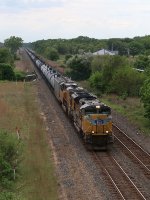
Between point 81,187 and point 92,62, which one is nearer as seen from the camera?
point 81,187

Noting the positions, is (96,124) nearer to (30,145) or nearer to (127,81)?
(30,145)

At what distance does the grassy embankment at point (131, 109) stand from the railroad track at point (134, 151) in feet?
7.78

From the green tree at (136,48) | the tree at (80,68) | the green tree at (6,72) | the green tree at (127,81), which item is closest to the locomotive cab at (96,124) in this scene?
the green tree at (127,81)

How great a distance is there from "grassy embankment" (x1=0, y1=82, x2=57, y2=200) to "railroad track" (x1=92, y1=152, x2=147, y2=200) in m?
2.92

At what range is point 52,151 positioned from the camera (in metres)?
28.3

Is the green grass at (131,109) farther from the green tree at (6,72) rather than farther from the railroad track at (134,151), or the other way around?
the green tree at (6,72)

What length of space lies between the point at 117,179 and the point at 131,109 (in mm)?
23566

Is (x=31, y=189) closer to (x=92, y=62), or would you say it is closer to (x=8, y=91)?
(x=8, y=91)

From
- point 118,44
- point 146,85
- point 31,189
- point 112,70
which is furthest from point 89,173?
point 118,44

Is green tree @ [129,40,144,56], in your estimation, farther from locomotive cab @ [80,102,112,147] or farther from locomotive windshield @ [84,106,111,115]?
locomotive cab @ [80,102,112,147]

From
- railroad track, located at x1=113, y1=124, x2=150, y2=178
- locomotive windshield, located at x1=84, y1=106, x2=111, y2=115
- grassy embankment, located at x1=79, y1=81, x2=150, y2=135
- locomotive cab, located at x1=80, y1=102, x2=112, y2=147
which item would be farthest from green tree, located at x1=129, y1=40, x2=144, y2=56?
locomotive cab, located at x1=80, y1=102, x2=112, y2=147

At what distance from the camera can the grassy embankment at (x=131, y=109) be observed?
3719 cm

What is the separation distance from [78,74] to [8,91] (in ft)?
71.1

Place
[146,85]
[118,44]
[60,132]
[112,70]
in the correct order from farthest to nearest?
1. [118,44]
2. [112,70]
3. [146,85]
4. [60,132]
